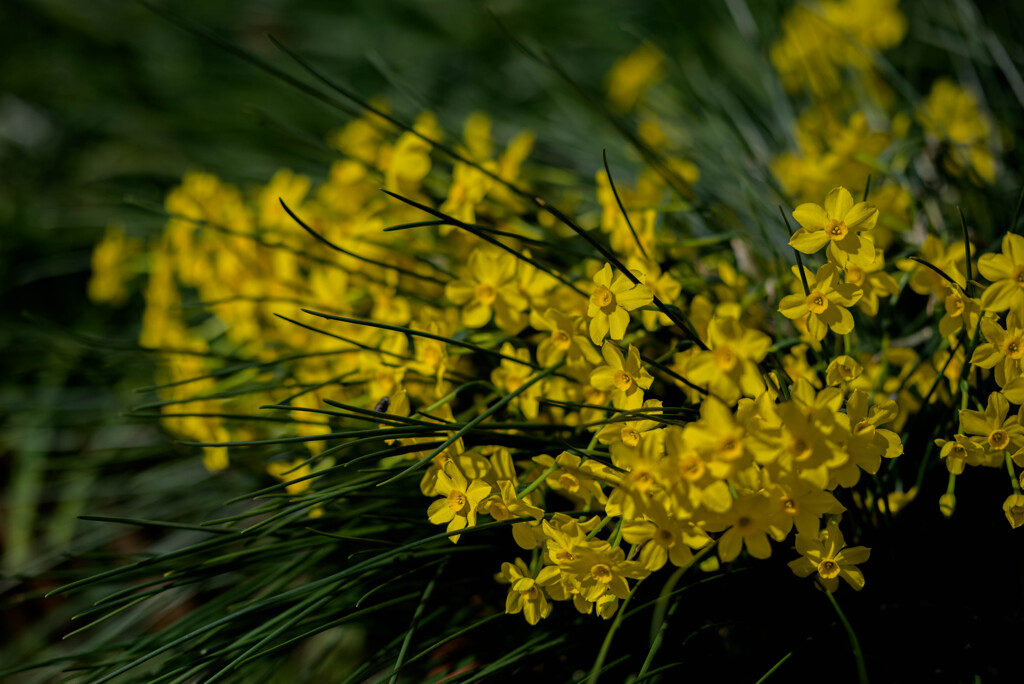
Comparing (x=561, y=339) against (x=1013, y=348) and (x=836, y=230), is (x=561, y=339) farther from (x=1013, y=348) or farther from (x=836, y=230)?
(x=1013, y=348)

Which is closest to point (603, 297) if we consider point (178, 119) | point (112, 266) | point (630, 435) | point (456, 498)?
point (630, 435)

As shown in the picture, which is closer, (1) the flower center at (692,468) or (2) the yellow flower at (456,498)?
(1) the flower center at (692,468)

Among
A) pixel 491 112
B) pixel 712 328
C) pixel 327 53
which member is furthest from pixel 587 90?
pixel 327 53

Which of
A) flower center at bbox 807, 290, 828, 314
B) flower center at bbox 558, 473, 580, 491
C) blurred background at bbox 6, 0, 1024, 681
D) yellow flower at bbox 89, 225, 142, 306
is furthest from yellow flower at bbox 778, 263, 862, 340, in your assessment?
yellow flower at bbox 89, 225, 142, 306

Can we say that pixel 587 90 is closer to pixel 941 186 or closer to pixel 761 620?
pixel 941 186

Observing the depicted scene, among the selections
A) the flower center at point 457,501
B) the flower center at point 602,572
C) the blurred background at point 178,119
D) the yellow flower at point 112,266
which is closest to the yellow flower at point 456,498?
the flower center at point 457,501

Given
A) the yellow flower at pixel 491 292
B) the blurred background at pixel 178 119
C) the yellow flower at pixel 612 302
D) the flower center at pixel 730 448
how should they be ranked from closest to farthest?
the flower center at pixel 730 448 < the yellow flower at pixel 612 302 < the yellow flower at pixel 491 292 < the blurred background at pixel 178 119

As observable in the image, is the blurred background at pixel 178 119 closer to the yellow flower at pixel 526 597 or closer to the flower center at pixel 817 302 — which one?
the flower center at pixel 817 302
